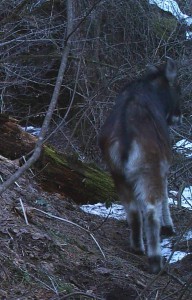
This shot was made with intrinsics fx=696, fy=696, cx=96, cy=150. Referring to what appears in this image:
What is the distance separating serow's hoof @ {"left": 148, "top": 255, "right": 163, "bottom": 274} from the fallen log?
2028mm

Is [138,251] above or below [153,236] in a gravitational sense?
below

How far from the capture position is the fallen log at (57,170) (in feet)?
27.3

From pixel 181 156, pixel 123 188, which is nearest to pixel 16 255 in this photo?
pixel 123 188

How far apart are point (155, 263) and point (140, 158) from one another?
38.9 inches

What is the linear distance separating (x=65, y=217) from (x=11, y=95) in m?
5.63

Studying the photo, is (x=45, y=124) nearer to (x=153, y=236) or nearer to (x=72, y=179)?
(x=153, y=236)

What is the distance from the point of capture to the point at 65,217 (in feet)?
24.2

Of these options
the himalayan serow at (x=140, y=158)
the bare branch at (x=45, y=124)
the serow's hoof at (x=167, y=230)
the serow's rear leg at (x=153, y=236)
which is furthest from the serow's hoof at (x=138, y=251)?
the bare branch at (x=45, y=124)

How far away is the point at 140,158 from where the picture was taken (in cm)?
627

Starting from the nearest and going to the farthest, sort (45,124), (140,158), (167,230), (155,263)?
(45,124) → (140,158) → (155,263) → (167,230)

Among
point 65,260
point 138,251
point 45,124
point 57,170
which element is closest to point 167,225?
point 138,251

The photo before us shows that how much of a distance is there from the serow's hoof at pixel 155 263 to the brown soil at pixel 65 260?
7cm

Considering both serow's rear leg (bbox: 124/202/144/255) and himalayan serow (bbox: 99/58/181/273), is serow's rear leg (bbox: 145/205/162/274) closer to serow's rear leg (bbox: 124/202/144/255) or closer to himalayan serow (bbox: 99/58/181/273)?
himalayan serow (bbox: 99/58/181/273)

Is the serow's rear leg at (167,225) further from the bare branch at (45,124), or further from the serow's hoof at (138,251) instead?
the bare branch at (45,124)
